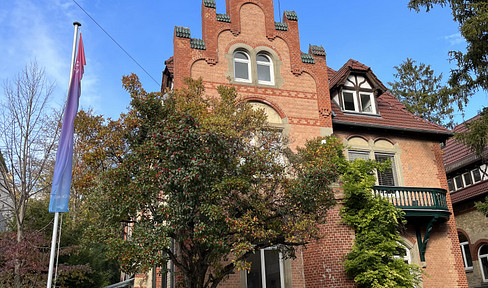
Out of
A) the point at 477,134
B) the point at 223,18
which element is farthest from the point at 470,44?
the point at 223,18

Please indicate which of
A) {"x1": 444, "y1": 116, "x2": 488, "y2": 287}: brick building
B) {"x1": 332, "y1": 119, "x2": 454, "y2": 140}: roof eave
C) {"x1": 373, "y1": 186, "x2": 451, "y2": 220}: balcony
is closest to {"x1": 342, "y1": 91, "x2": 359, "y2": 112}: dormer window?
{"x1": 332, "y1": 119, "x2": 454, "y2": 140}: roof eave

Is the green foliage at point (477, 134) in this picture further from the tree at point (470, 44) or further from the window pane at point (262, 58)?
the window pane at point (262, 58)

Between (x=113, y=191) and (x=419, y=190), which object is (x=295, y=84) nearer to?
(x=419, y=190)

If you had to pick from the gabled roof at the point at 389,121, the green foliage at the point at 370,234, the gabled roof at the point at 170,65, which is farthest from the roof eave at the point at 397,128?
the gabled roof at the point at 170,65

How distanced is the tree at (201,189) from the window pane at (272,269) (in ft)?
9.28

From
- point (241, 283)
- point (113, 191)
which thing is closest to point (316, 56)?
point (241, 283)

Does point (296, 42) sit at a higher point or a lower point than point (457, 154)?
higher

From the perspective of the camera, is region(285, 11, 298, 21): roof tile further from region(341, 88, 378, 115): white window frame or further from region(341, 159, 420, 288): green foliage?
region(341, 159, 420, 288): green foliage

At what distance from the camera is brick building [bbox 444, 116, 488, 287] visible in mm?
22719

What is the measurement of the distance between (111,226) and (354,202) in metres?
8.76

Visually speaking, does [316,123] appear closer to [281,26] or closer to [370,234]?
[281,26]

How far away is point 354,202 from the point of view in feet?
52.3

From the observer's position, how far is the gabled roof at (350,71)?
1950 centimetres

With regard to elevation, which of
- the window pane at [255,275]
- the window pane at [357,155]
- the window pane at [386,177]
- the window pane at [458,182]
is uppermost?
the window pane at [458,182]
